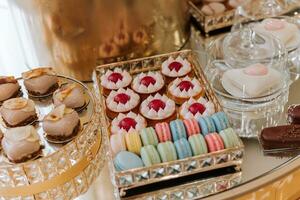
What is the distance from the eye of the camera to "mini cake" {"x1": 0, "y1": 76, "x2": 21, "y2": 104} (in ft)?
3.26

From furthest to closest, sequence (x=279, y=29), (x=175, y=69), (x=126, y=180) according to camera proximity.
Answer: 1. (x=279, y=29)
2. (x=175, y=69)
3. (x=126, y=180)

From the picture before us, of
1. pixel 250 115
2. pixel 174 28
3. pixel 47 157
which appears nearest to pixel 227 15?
pixel 174 28

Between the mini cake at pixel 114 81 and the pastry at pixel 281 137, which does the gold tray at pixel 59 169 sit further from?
the pastry at pixel 281 137

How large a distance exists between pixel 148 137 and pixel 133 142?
0.03 m

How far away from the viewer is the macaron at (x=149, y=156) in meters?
0.85

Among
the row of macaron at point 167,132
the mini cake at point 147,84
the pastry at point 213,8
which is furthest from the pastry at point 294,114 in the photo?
the pastry at point 213,8

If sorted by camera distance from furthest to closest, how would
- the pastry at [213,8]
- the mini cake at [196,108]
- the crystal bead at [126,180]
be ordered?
1. the pastry at [213,8]
2. the mini cake at [196,108]
3. the crystal bead at [126,180]

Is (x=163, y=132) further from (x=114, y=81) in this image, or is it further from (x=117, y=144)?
(x=114, y=81)

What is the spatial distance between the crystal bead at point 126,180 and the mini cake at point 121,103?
0.16m

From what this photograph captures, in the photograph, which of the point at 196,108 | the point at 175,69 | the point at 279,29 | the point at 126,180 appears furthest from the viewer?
the point at 279,29

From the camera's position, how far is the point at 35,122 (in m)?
0.97

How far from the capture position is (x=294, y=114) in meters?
0.96

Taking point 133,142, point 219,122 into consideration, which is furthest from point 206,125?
point 133,142

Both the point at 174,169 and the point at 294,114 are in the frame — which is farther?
the point at 294,114
